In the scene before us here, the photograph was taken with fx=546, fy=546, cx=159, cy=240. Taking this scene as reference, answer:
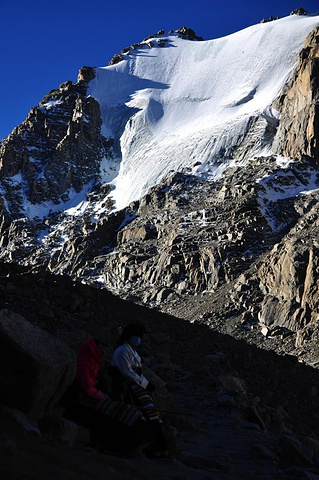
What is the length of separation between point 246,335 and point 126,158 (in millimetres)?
69582

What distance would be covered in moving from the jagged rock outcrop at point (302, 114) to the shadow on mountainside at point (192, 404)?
58.9 metres

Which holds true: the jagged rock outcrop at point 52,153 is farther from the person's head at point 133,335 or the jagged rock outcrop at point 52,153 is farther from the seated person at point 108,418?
the seated person at point 108,418

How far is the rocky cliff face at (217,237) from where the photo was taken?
1815 inches

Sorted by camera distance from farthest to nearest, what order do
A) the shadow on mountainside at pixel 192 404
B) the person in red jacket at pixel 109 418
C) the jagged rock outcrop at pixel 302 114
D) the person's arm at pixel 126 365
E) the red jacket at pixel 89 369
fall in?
1. the jagged rock outcrop at pixel 302 114
2. the person's arm at pixel 126 365
3. the red jacket at pixel 89 369
4. the person in red jacket at pixel 109 418
5. the shadow on mountainside at pixel 192 404

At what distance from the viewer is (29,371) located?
5434 mm

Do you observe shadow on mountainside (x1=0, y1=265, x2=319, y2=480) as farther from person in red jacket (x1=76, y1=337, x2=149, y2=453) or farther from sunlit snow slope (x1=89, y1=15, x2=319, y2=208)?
sunlit snow slope (x1=89, y1=15, x2=319, y2=208)

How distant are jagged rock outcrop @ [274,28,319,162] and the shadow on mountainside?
5893 centimetres

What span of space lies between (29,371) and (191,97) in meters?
111

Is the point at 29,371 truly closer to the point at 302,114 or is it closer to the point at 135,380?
the point at 135,380

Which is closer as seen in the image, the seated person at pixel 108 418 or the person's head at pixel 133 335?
the seated person at pixel 108 418

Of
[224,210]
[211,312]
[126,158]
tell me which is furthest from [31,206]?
[211,312]

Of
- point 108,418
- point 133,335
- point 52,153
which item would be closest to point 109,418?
point 108,418

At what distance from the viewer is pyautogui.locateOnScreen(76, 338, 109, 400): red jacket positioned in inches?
236

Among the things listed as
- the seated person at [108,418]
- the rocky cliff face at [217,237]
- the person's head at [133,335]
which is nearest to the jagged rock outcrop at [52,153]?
the rocky cliff face at [217,237]
